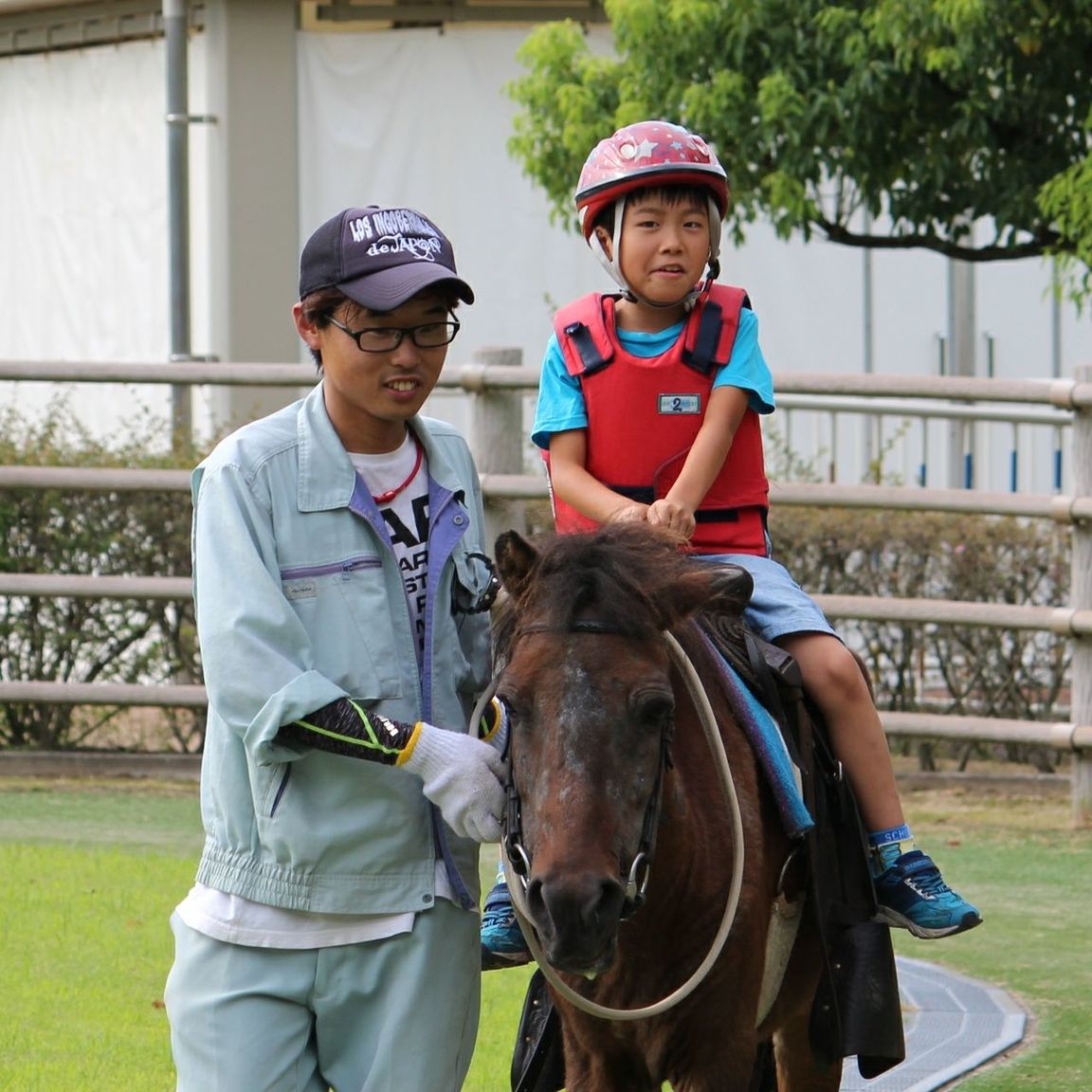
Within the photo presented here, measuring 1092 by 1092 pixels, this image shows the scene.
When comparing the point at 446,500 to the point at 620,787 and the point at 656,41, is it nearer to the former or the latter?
the point at 620,787

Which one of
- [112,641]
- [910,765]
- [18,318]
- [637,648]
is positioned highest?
[18,318]

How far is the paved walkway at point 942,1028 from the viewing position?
5.39m

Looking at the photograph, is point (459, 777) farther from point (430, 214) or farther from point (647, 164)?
point (430, 214)

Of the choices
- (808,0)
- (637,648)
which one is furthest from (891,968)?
(808,0)

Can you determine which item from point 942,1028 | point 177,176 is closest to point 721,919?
point 942,1028

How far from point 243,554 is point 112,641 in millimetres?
6669

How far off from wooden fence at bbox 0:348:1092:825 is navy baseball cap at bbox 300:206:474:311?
16.8 feet

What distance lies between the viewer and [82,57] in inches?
675

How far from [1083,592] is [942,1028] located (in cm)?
301

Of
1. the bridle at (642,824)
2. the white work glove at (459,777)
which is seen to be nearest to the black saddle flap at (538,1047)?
the bridle at (642,824)

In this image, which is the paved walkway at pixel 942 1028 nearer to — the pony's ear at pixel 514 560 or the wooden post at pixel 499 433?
the pony's ear at pixel 514 560

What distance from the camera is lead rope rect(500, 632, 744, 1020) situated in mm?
3426

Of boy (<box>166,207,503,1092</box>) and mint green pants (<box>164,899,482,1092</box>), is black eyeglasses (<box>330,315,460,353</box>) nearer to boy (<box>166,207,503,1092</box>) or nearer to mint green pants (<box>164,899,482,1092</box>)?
boy (<box>166,207,503,1092</box>)

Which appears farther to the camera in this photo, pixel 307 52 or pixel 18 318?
pixel 18 318
